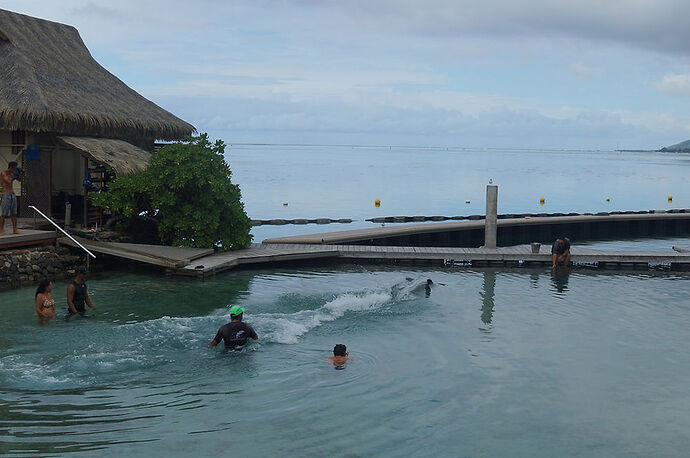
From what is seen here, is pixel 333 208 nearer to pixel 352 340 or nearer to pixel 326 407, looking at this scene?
pixel 352 340

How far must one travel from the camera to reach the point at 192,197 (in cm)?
2305

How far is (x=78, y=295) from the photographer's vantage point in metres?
15.8

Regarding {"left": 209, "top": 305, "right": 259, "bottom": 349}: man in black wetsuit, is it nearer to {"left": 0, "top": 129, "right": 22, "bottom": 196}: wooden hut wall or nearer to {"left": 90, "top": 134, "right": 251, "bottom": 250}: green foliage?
{"left": 90, "top": 134, "right": 251, "bottom": 250}: green foliage

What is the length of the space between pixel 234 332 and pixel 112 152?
11344 millimetres

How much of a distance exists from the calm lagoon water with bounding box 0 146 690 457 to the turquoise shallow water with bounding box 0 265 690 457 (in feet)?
0.13

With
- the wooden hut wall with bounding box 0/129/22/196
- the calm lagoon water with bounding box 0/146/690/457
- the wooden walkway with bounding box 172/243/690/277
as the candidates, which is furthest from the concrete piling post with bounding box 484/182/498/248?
the wooden hut wall with bounding box 0/129/22/196

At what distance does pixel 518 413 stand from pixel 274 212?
43.0 metres

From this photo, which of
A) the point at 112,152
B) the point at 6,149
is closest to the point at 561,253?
the point at 112,152

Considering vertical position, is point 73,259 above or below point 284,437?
above

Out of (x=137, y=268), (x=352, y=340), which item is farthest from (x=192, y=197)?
Result: (x=352, y=340)

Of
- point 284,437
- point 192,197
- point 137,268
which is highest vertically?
point 192,197

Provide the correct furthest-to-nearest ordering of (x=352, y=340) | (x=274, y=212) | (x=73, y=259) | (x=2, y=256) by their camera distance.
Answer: (x=274, y=212), (x=73, y=259), (x=2, y=256), (x=352, y=340)

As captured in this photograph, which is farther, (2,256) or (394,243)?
(394,243)

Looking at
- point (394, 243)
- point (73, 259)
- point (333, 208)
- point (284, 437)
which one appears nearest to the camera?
point (284, 437)
